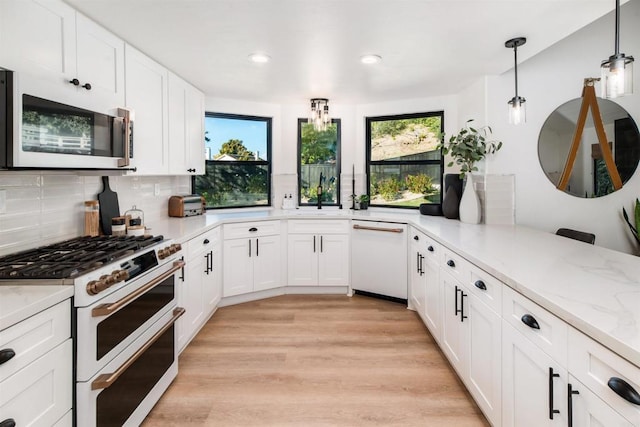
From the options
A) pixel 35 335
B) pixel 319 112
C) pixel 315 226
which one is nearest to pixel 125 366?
pixel 35 335

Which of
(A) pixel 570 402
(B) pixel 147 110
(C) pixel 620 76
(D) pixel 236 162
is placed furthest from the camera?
(D) pixel 236 162

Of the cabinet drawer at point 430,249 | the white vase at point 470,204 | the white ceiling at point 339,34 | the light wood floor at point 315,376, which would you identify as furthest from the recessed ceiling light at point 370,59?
the light wood floor at point 315,376

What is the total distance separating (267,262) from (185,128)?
1.57 metres

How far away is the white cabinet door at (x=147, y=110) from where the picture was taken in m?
2.57

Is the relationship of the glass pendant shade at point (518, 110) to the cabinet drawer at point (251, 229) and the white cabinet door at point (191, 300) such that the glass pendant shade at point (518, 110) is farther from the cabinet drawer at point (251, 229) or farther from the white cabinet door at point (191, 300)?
the white cabinet door at point (191, 300)

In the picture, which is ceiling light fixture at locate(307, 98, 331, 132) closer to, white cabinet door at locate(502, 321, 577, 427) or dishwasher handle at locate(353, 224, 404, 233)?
dishwasher handle at locate(353, 224, 404, 233)

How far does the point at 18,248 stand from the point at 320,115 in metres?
3.05

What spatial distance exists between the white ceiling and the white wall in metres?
0.31

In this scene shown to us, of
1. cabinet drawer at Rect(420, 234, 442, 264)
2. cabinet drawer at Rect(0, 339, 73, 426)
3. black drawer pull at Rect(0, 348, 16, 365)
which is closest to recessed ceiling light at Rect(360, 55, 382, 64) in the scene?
cabinet drawer at Rect(420, 234, 442, 264)

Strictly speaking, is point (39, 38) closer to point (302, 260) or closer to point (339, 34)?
point (339, 34)

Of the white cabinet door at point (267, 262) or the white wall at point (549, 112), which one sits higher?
the white wall at point (549, 112)

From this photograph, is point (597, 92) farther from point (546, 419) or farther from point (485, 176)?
point (546, 419)

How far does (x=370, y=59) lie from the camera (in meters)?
2.80

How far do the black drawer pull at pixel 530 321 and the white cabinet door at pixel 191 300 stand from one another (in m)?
2.14
